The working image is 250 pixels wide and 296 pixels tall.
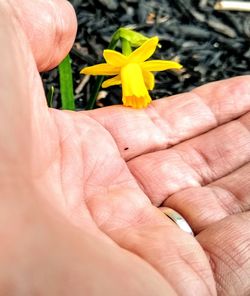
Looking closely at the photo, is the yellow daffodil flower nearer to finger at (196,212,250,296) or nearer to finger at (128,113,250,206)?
finger at (128,113,250,206)

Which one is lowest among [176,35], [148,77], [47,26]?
[176,35]

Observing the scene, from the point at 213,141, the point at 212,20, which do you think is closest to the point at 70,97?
the point at 213,141

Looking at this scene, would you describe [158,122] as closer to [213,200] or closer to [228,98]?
[228,98]

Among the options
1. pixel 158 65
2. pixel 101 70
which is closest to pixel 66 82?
pixel 101 70

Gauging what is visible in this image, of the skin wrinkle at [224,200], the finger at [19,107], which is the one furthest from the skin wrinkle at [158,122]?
the finger at [19,107]

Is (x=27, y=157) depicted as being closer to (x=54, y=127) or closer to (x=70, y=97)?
(x=54, y=127)

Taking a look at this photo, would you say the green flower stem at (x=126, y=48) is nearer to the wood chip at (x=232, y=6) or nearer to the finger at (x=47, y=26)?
the finger at (x=47, y=26)
